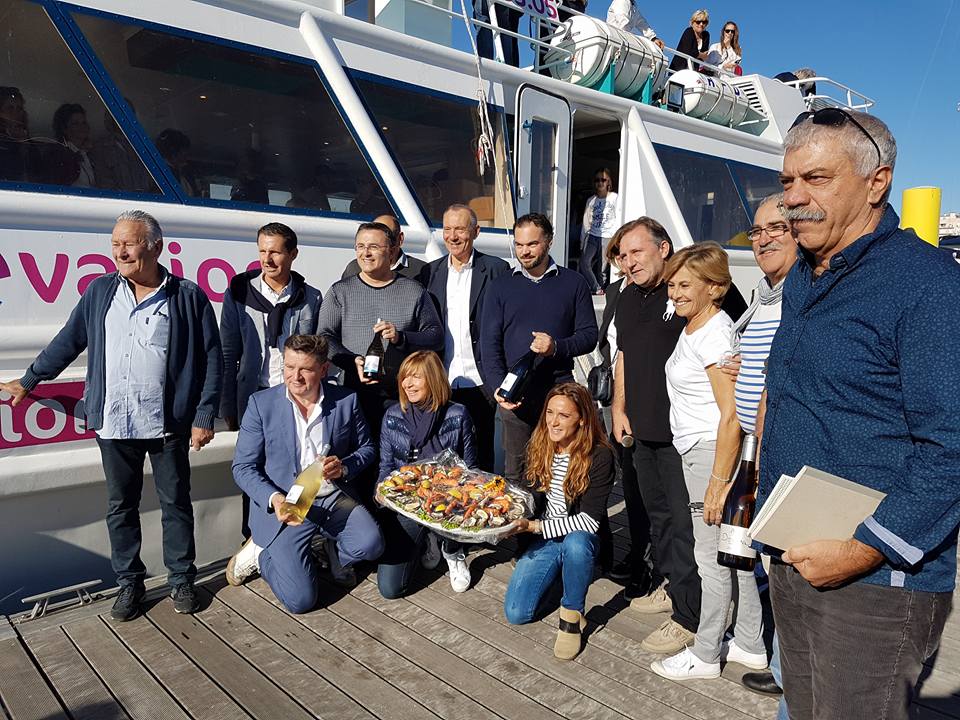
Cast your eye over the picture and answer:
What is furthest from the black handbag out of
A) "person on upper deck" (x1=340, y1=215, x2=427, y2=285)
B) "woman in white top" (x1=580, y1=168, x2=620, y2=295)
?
"woman in white top" (x1=580, y1=168, x2=620, y2=295)

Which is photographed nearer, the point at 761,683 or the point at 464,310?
the point at 761,683

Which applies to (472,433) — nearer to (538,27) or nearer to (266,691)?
(266,691)

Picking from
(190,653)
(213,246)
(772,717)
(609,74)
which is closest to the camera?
(772,717)

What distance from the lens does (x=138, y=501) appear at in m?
3.35

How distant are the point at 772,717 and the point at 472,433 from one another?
1.94 meters

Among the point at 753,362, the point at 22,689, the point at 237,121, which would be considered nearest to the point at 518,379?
the point at 753,362

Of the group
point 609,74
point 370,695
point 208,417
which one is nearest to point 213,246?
point 208,417

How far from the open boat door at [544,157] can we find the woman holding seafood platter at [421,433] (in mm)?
2085

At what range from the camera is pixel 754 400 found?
215cm

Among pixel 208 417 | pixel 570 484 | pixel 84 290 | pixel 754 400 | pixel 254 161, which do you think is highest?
pixel 254 161

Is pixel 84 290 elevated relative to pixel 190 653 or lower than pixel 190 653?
elevated

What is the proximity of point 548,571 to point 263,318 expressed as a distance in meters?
1.93

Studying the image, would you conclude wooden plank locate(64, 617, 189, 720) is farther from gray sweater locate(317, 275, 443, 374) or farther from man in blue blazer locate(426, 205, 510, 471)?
man in blue blazer locate(426, 205, 510, 471)

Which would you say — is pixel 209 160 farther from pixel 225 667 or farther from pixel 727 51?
pixel 727 51
